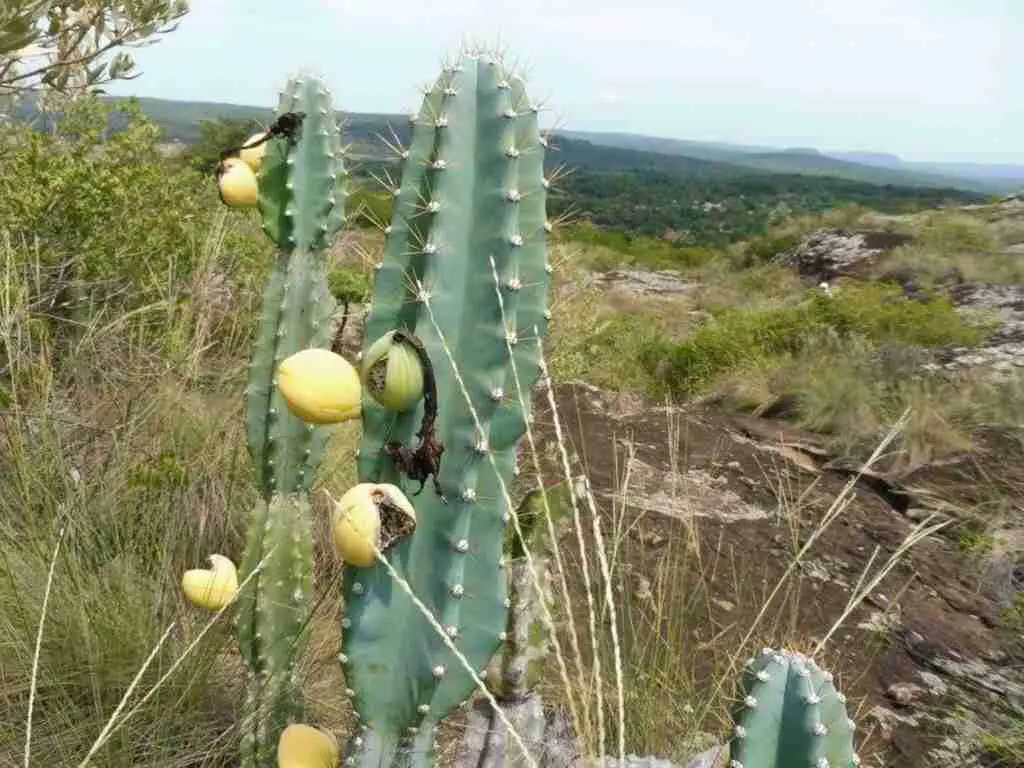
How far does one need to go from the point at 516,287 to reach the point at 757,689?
634 millimetres

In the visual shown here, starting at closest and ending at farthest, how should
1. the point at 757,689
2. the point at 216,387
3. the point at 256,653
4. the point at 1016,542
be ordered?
the point at 757,689
the point at 256,653
the point at 216,387
the point at 1016,542

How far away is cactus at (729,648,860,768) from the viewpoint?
119 cm

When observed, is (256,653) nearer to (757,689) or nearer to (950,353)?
(757,689)

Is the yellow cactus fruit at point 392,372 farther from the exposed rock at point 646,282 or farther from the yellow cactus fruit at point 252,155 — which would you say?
the exposed rock at point 646,282

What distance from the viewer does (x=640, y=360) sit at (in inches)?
329

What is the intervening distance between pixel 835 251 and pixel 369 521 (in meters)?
16.8

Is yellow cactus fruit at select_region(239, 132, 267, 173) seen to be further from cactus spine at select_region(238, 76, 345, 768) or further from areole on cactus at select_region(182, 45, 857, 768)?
areole on cactus at select_region(182, 45, 857, 768)

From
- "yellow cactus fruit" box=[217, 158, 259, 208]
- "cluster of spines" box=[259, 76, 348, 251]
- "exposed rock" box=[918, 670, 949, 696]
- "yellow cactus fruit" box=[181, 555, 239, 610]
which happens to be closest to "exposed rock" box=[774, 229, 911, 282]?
"exposed rock" box=[918, 670, 949, 696]

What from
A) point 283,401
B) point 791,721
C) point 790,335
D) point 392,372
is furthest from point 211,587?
point 790,335

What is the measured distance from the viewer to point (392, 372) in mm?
1064

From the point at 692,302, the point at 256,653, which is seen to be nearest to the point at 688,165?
the point at 692,302

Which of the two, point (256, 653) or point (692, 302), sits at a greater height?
point (256, 653)

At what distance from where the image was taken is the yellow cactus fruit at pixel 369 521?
1.06 meters

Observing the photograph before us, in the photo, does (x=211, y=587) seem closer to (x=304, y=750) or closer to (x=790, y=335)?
(x=304, y=750)
